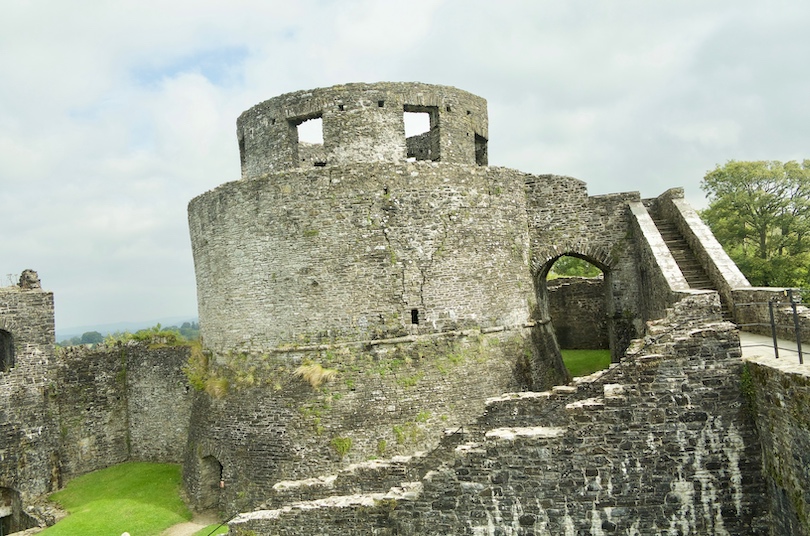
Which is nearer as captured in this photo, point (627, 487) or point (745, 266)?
point (627, 487)

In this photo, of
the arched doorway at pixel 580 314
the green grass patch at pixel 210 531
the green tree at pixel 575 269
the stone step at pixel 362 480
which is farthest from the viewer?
the green tree at pixel 575 269

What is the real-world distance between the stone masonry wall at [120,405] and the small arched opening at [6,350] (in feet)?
4.90

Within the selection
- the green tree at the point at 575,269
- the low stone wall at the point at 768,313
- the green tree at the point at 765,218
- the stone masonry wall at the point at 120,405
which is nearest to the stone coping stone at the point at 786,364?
the low stone wall at the point at 768,313

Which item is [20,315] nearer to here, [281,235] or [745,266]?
[281,235]

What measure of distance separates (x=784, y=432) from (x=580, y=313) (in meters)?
17.7

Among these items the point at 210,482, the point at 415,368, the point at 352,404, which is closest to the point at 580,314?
the point at 415,368

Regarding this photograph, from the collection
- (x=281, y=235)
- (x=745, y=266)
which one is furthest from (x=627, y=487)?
(x=745, y=266)

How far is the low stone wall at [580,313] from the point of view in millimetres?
25422

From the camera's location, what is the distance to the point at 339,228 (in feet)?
47.3

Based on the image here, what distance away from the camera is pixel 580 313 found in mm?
25734

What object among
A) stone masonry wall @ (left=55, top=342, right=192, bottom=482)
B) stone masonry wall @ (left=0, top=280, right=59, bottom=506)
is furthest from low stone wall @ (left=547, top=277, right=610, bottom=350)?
stone masonry wall @ (left=0, top=280, right=59, bottom=506)

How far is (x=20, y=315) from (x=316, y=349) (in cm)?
1120

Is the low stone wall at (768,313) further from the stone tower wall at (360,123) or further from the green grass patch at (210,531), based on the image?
the green grass patch at (210,531)

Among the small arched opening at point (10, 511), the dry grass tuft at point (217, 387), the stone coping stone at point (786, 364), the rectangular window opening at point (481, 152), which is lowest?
the small arched opening at point (10, 511)
